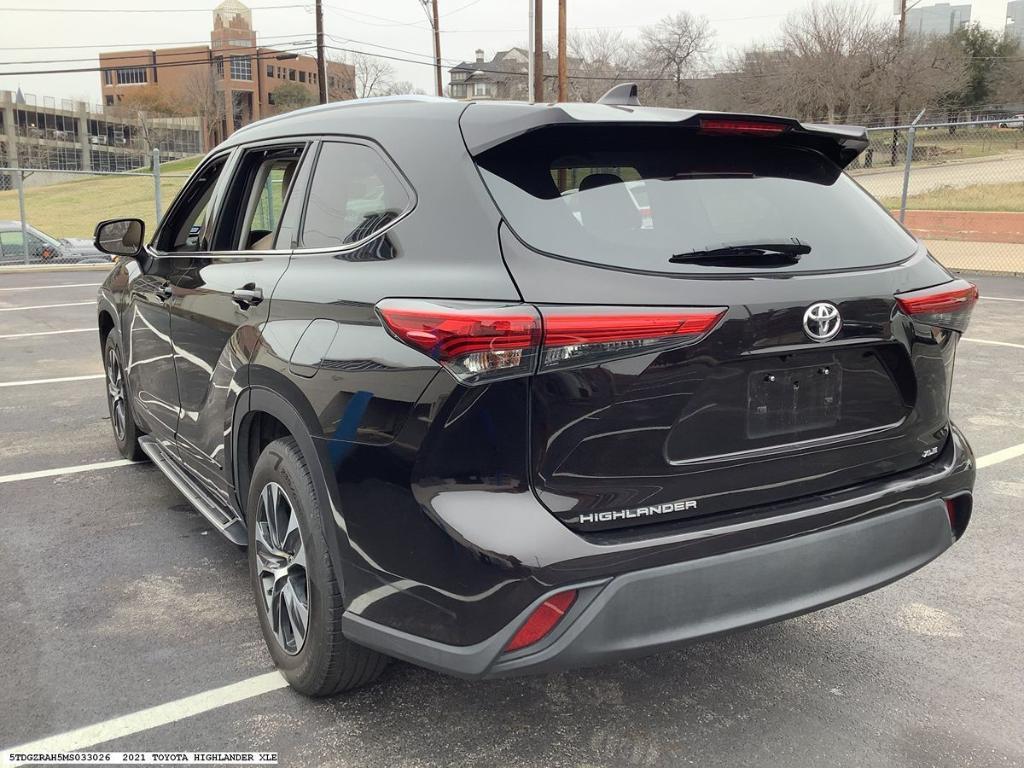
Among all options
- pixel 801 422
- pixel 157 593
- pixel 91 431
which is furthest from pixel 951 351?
pixel 91 431

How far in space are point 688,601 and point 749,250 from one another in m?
0.91

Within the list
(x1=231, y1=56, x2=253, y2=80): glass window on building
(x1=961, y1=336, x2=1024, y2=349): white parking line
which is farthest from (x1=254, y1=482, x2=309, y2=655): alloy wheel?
(x1=231, y1=56, x2=253, y2=80): glass window on building

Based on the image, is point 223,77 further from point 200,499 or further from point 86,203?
point 200,499

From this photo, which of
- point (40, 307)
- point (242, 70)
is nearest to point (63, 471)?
point (40, 307)

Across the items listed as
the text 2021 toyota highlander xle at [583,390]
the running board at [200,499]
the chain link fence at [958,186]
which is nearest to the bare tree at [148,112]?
the chain link fence at [958,186]

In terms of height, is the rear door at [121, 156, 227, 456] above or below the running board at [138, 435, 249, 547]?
above

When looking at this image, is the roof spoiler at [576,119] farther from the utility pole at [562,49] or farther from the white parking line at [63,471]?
the utility pole at [562,49]

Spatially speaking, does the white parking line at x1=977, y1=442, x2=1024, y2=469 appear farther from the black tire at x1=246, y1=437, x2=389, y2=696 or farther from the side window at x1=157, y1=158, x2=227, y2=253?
the side window at x1=157, y1=158, x2=227, y2=253

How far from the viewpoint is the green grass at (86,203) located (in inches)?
1567

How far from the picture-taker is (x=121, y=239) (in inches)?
178

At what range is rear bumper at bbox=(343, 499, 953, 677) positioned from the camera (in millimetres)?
2082

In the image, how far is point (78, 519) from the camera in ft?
14.4

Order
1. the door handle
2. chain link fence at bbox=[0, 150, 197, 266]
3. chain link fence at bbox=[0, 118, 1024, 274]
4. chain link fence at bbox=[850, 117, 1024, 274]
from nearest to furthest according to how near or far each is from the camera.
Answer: the door handle, chain link fence at bbox=[850, 117, 1024, 274], chain link fence at bbox=[0, 118, 1024, 274], chain link fence at bbox=[0, 150, 197, 266]

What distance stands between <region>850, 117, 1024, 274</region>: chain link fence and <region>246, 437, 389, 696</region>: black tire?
12333 millimetres
